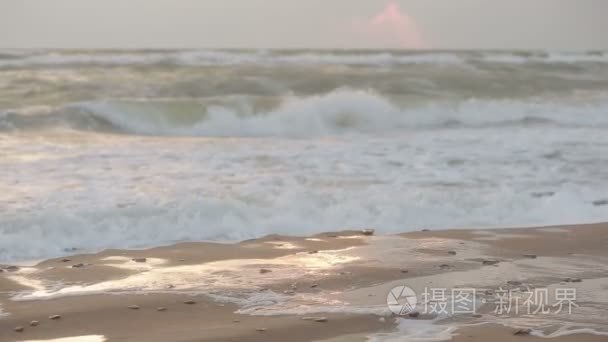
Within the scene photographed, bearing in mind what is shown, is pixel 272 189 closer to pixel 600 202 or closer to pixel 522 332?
pixel 600 202

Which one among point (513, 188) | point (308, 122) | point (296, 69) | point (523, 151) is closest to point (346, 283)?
point (513, 188)

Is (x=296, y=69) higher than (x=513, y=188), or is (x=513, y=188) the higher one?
(x=296, y=69)

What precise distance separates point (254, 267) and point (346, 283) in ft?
1.80

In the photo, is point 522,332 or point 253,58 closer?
point 522,332

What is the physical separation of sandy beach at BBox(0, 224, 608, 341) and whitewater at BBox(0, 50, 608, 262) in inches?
17.3

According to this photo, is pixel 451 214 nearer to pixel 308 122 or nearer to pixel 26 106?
pixel 308 122

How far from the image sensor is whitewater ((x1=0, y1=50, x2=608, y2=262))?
4895mm

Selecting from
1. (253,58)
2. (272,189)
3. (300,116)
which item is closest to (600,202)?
(272,189)

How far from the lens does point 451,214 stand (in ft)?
17.0

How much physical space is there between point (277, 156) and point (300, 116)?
486 cm

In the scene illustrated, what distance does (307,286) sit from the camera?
3.45 metres

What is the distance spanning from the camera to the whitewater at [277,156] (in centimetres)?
489

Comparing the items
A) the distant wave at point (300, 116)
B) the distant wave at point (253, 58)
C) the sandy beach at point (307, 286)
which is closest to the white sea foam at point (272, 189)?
the sandy beach at point (307, 286)

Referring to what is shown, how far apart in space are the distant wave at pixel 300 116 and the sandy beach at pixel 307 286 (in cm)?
626
